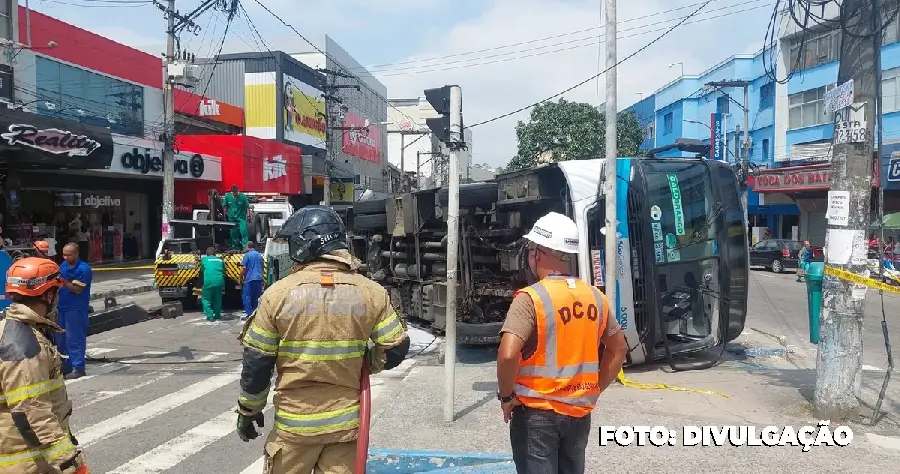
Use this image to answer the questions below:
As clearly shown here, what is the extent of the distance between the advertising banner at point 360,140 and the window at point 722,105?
67.8 feet

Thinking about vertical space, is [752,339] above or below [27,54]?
below

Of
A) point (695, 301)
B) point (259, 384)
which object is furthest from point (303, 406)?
point (695, 301)

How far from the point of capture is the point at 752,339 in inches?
416

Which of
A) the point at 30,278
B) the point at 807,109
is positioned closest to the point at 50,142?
the point at 30,278

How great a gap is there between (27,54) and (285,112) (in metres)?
18.0

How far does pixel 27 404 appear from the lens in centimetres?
299

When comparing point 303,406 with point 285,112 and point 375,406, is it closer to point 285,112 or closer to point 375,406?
point 375,406

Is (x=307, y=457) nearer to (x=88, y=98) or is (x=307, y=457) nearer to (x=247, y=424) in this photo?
(x=247, y=424)

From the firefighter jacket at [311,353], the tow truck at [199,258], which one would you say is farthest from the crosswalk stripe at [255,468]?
the tow truck at [199,258]

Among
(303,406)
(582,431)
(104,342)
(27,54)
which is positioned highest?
(27,54)

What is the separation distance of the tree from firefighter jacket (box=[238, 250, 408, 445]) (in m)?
23.8

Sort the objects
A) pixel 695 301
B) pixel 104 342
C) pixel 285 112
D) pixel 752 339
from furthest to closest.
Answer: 1. pixel 285 112
2. pixel 104 342
3. pixel 752 339
4. pixel 695 301

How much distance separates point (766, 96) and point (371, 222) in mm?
29963

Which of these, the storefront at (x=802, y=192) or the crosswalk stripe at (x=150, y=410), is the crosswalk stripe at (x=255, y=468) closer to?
the crosswalk stripe at (x=150, y=410)
